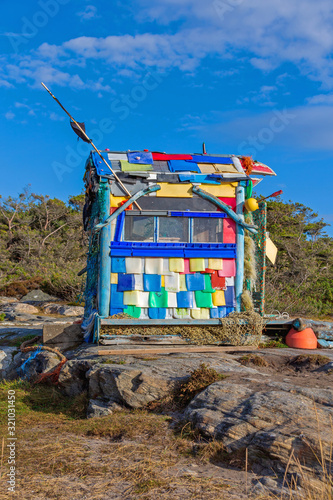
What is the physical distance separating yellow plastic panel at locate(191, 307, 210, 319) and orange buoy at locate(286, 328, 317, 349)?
5.77ft

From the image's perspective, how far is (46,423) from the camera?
5.87 meters

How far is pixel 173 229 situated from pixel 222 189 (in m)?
1.31

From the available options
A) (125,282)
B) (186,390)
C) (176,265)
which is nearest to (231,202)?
(176,265)

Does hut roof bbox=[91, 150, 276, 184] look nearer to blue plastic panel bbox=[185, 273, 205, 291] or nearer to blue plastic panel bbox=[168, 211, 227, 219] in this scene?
blue plastic panel bbox=[168, 211, 227, 219]

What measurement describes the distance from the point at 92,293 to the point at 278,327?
392cm

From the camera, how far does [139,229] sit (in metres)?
8.69

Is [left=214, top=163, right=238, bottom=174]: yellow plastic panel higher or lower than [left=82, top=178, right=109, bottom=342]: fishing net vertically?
higher

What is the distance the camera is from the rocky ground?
3.76m

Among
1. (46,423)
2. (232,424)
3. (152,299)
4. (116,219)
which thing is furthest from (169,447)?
(116,219)

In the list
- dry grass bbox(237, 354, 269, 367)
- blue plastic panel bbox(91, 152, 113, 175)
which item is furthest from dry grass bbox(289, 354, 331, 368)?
blue plastic panel bbox(91, 152, 113, 175)

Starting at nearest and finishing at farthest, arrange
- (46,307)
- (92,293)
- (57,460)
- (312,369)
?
(57,460), (312,369), (92,293), (46,307)

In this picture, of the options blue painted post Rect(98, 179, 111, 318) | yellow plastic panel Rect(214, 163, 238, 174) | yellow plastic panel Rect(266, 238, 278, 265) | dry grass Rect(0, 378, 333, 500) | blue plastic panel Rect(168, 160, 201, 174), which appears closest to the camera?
dry grass Rect(0, 378, 333, 500)

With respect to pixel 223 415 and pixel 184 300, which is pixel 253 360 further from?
pixel 223 415

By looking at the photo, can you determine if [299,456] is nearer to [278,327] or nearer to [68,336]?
[278,327]
